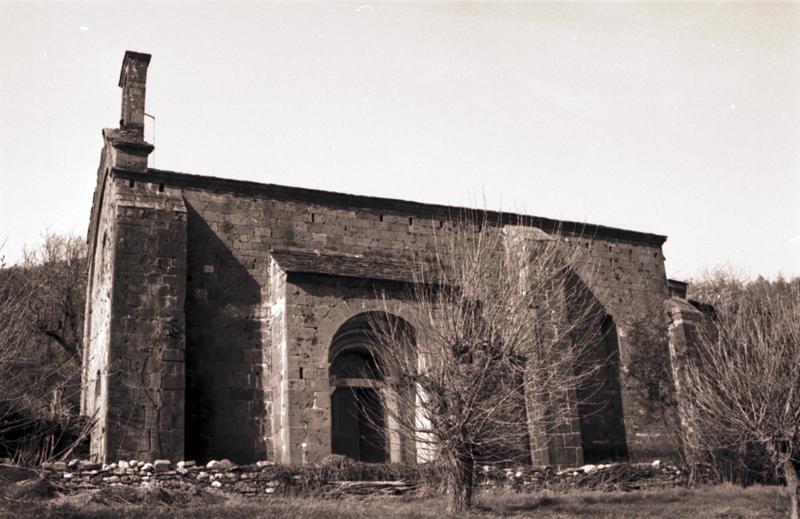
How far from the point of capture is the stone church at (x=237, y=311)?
642 inches

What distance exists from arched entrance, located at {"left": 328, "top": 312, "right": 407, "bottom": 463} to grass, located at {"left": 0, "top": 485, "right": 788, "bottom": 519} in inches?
142

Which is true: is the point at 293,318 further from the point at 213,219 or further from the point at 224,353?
the point at 213,219

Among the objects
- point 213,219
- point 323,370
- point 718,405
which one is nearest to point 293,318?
point 323,370

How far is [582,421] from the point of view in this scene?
21203 mm

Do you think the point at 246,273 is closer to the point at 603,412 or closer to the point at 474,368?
the point at 474,368

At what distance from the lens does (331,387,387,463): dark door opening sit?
18453 millimetres

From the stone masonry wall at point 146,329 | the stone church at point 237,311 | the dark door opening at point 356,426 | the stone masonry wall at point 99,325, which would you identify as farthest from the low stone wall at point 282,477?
the dark door opening at point 356,426

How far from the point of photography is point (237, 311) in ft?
60.2

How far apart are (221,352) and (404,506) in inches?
238

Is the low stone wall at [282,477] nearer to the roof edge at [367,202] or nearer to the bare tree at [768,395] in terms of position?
the bare tree at [768,395]

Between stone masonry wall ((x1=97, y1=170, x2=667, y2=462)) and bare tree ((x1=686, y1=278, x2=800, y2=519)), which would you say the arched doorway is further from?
bare tree ((x1=686, y1=278, x2=800, y2=519))

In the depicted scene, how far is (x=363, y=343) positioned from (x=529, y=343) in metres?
5.07

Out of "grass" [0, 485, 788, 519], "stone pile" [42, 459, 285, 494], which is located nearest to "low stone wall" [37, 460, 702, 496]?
"stone pile" [42, 459, 285, 494]

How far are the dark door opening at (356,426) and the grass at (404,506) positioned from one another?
3.60m
